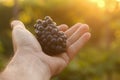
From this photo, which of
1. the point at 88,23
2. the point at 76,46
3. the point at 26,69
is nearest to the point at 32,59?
the point at 26,69

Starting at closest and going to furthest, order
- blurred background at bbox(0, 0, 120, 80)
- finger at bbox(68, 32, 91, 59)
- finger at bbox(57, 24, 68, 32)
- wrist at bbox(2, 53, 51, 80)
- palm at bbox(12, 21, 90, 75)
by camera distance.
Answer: wrist at bbox(2, 53, 51, 80) → palm at bbox(12, 21, 90, 75) → finger at bbox(68, 32, 91, 59) → finger at bbox(57, 24, 68, 32) → blurred background at bbox(0, 0, 120, 80)

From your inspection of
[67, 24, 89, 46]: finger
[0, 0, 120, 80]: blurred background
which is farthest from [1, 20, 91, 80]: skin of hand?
[0, 0, 120, 80]: blurred background

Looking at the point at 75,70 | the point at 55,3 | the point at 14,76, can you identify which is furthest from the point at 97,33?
the point at 14,76

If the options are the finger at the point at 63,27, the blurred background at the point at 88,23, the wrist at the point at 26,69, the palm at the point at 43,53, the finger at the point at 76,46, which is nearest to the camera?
the wrist at the point at 26,69

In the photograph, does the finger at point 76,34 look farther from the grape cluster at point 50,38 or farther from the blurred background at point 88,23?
the blurred background at point 88,23

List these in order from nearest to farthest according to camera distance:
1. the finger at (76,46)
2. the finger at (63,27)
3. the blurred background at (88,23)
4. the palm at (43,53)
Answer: the palm at (43,53) < the finger at (76,46) < the finger at (63,27) < the blurred background at (88,23)

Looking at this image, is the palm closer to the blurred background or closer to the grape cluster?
the grape cluster

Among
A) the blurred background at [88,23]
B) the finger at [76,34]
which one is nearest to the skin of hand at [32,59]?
the finger at [76,34]

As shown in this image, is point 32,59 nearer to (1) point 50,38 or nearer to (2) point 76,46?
(1) point 50,38
